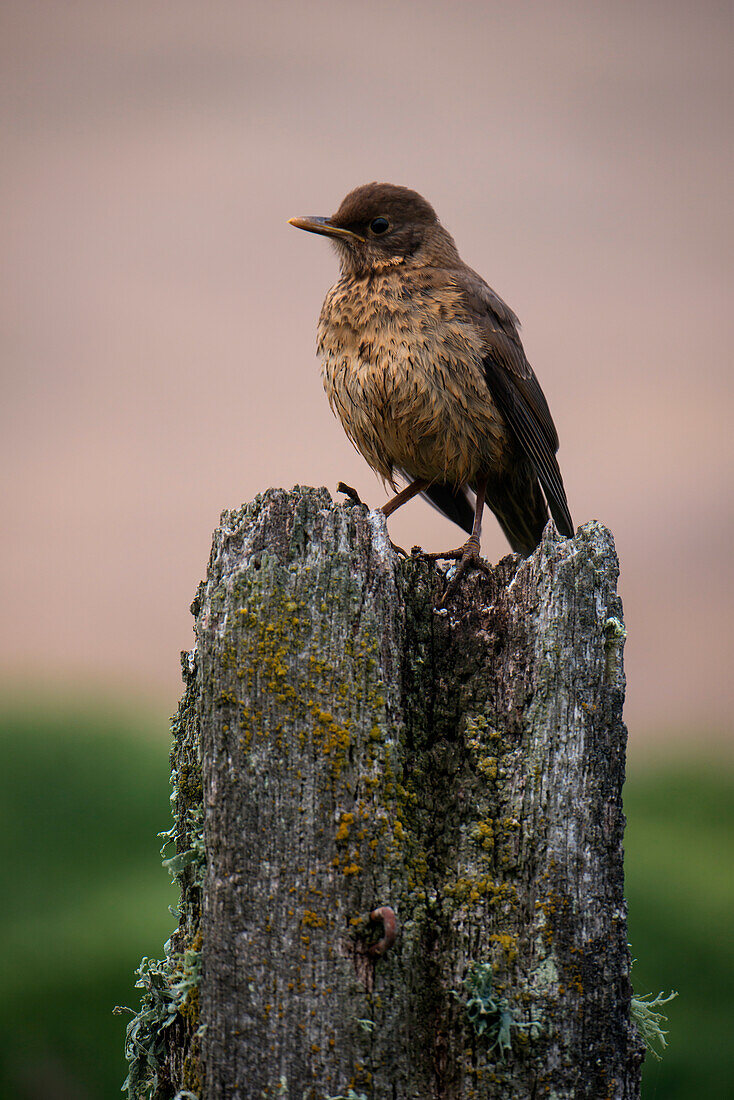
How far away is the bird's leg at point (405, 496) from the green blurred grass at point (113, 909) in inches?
89.7

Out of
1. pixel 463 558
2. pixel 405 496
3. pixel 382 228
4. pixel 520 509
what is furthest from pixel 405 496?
pixel 463 558

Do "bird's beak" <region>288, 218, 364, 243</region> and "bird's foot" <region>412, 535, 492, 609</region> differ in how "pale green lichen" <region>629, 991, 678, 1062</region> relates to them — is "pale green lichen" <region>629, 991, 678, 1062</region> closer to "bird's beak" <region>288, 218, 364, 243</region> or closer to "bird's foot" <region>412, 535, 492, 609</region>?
"bird's foot" <region>412, 535, 492, 609</region>

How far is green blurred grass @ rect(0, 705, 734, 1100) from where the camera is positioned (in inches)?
168

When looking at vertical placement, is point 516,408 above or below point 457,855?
above

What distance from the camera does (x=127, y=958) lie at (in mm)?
4637

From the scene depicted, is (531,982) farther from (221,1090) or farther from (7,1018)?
(7,1018)

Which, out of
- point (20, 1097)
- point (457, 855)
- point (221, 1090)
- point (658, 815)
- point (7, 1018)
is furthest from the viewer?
point (658, 815)

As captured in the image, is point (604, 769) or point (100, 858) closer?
point (604, 769)

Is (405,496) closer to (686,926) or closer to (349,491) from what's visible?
(349,491)

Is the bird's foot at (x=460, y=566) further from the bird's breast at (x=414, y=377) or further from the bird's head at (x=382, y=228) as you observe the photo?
the bird's head at (x=382, y=228)

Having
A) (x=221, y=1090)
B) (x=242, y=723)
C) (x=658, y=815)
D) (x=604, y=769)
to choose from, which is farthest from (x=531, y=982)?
(x=658, y=815)

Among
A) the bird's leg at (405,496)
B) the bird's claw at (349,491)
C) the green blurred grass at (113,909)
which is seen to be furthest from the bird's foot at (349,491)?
the green blurred grass at (113,909)

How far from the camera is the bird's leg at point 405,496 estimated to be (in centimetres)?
407

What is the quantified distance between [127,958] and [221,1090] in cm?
313
